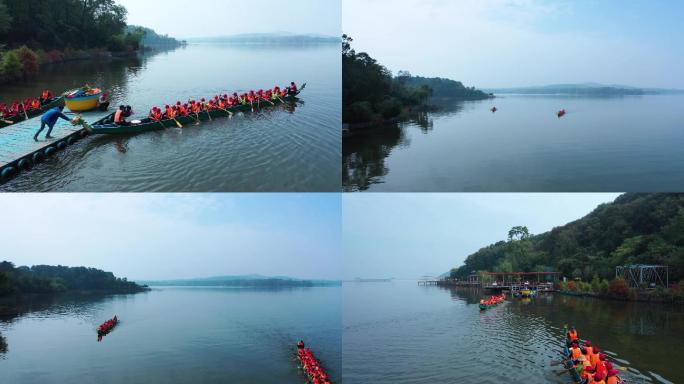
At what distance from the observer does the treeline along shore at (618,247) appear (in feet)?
32.7

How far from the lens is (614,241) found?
11164 mm

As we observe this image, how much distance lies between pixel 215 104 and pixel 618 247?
992cm

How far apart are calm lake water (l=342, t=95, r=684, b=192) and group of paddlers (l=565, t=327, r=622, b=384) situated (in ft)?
8.65

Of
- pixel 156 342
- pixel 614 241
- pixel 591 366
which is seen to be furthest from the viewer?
pixel 614 241

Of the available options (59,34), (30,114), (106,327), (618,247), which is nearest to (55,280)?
(106,327)

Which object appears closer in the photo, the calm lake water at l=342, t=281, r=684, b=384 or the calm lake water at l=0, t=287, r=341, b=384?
the calm lake water at l=342, t=281, r=684, b=384

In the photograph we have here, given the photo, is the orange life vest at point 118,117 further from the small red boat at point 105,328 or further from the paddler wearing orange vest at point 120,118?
the small red boat at point 105,328

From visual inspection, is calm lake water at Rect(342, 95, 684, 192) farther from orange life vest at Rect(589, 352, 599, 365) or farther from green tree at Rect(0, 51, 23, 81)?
green tree at Rect(0, 51, 23, 81)

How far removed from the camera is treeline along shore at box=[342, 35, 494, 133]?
9.76 m

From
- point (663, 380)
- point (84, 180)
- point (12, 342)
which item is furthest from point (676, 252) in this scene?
point (12, 342)

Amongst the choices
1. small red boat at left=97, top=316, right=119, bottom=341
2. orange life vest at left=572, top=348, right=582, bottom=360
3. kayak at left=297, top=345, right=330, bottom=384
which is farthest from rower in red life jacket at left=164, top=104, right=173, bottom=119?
orange life vest at left=572, top=348, right=582, bottom=360

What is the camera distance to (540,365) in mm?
6152

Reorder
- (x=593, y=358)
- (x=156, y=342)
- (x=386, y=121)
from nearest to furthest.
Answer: (x=593, y=358), (x=156, y=342), (x=386, y=121)

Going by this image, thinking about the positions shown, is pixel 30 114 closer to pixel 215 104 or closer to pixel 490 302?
pixel 215 104
